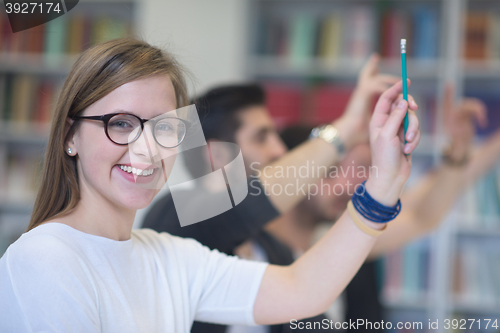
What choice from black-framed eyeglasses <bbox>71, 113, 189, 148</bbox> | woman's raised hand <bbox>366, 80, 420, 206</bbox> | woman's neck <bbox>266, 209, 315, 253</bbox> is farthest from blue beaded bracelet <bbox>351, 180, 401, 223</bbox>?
woman's neck <bbox>266, 209, 315, 253</bbox>

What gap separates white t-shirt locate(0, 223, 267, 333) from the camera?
54 cm

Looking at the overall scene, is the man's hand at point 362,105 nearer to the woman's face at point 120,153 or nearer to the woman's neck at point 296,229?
the woman's neck at point 296,229

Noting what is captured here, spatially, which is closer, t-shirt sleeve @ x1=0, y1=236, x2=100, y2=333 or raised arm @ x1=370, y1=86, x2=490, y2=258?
t-shirt sleeve @ x1=0, y1=236, x2=100, y2=333

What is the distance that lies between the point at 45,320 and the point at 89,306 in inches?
2.4

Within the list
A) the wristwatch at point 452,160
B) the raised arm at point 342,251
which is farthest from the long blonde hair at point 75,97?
the wristwatch at point 452,160

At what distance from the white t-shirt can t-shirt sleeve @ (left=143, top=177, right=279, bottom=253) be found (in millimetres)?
98

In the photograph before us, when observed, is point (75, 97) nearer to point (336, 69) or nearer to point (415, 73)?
point (336, 69)

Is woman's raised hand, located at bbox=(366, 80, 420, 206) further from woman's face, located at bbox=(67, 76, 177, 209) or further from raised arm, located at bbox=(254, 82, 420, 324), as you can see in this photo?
woman's face, located at bbox=(67, 76, 177, 209)

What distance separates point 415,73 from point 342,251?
5.44 ft

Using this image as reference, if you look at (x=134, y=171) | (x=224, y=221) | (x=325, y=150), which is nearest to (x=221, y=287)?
(x=224, y=221)

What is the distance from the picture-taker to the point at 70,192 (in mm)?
670

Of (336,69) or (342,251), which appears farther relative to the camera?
(336,69)

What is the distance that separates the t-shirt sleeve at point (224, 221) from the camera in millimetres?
931

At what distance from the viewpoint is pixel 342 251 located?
0.73 metres
